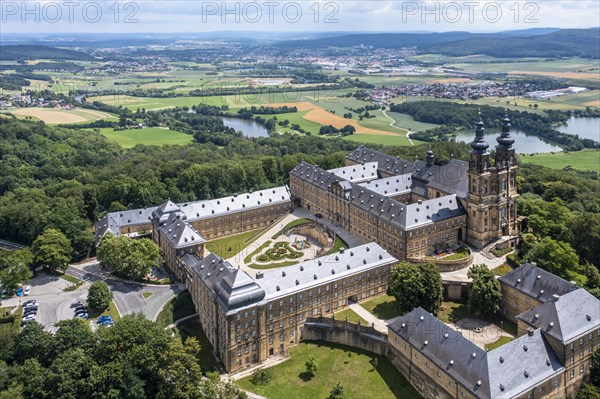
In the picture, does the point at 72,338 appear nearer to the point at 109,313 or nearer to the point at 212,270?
the point at 109,313

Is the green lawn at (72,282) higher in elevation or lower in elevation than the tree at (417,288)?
lower

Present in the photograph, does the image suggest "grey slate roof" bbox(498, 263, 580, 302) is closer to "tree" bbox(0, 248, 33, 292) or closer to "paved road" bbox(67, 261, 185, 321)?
"paved road" bbox(67, 261, 185, 321)

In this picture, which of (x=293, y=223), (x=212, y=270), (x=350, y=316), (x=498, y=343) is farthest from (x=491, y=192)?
(x=212, y=270)

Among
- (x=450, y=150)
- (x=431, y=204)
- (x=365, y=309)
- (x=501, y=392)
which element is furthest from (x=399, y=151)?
(x=501, y=392)

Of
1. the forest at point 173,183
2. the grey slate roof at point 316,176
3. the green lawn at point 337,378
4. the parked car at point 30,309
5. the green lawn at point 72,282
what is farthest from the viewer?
the grey slate roof at point 316,176

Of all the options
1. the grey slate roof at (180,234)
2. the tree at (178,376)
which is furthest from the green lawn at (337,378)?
the grey slate roof at (180,234)

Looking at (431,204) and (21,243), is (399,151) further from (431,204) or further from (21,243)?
(21,243)

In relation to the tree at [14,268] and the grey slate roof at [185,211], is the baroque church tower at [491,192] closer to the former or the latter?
the grey slate roof at [185,211]
